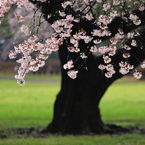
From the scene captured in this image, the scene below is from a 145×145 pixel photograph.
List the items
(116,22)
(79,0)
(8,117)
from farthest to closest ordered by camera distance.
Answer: (8,117) → (116,22) → (79,0)

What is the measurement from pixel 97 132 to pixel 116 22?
12.4 feet

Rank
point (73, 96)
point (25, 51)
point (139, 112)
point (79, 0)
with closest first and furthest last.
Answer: point (25, 51) < point (79, 0) < point (73, 96) < point (139, 112)

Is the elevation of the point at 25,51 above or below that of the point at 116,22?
below

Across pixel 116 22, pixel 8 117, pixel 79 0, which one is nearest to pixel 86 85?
pixel 116 22

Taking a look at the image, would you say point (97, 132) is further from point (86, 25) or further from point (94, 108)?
point (86, 25)

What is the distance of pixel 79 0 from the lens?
8555 mm

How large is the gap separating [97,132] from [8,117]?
25.0ft

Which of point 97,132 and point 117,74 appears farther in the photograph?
point 97,132

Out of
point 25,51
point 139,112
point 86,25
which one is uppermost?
point 86,25

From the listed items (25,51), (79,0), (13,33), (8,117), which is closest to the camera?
(25,51)

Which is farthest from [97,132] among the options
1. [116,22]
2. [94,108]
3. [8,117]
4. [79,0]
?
[8,117]

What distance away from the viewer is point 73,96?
36.2 feet

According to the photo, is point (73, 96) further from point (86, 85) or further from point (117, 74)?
point (117, 74)

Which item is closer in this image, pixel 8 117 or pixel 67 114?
pixel 67 114
